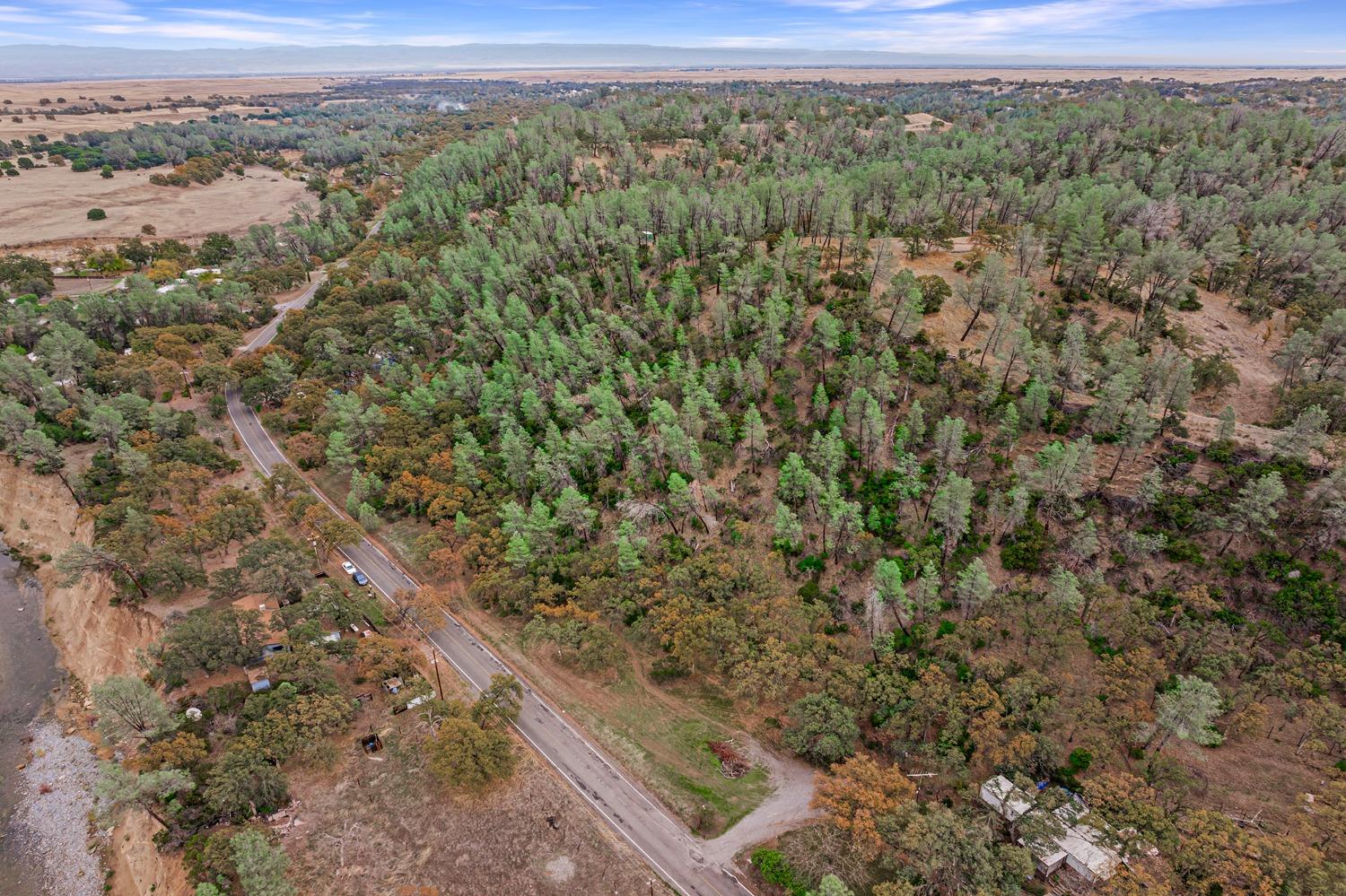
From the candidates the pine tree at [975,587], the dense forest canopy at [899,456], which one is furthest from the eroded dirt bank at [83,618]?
the pine tree at [975,587]

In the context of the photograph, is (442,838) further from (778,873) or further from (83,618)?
(83,618)

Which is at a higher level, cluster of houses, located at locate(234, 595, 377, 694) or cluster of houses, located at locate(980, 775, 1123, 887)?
cluster of houses, located at locate(980, 775, 1123, 887)

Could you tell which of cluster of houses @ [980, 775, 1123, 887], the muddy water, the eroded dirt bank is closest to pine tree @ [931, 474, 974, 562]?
cluster of houses @ [980, 775, 1123, 887]

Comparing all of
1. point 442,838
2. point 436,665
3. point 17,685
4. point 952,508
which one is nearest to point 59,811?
point 17,685

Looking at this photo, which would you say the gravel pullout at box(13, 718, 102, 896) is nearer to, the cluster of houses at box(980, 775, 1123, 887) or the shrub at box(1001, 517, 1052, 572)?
the cluster of houses at box(980, 775, 1123, 887)

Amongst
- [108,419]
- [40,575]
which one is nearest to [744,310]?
[108,419]

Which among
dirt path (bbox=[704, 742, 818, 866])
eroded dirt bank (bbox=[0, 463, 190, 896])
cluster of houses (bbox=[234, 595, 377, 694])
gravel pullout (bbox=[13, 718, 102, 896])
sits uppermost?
cluster of houses (bbox=[234, 595, 377, 694])
